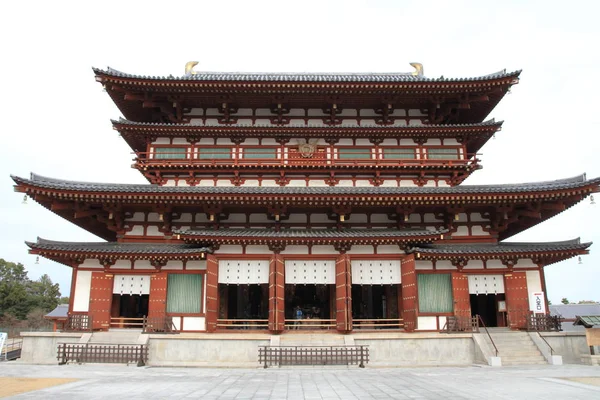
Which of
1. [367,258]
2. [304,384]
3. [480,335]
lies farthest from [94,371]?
[480,335]

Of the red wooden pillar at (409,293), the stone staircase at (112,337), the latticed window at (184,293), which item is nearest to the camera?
the stone staircase at (112,337)

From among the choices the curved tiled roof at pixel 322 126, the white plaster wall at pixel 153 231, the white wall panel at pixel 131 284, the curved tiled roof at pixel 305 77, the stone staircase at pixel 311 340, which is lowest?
the stone staircase at pixel 311 340

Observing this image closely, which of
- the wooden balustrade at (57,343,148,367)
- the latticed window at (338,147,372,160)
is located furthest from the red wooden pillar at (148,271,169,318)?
the latticed window at (338,147,372,160)

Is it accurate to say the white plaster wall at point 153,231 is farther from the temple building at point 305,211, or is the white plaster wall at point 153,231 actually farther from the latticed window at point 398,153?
the latticed window at point 398,153

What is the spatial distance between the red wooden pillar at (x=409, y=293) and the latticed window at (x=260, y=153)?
9556 millimetres

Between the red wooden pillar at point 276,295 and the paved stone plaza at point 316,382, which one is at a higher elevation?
the red wooden pillar at point 276,295

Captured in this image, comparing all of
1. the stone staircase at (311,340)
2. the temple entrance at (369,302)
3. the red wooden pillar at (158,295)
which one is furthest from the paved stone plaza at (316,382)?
the temple entrance at (369,302)

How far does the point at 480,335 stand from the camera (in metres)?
18.9

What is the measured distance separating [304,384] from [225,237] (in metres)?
8.67

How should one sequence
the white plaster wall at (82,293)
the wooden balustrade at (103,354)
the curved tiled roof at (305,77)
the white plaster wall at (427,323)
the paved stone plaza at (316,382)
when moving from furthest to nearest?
the curved tiled roof at (305,77)
the white plaster wall at (82,293)
the white plaster wall at (427,323)
the wooden balustrade at (103,354)
the paved stone plaza at (316,382)

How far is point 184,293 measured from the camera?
2030 cm

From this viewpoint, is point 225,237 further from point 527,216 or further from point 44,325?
point 44,325

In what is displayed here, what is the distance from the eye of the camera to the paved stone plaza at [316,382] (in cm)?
1088

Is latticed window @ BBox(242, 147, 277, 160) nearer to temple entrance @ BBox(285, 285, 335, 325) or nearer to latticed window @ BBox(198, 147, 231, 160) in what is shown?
latticed window @ BBox(198, 147, 231, 160)
